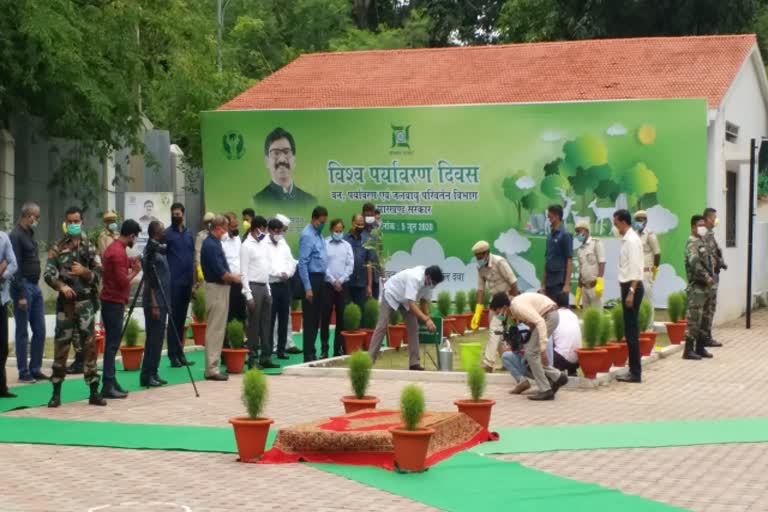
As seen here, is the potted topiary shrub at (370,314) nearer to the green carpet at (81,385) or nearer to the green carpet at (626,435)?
the green carpet at (81,385)

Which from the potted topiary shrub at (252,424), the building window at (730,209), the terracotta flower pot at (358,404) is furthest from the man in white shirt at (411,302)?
the building window at (730,209)

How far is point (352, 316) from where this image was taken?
65.4 feet

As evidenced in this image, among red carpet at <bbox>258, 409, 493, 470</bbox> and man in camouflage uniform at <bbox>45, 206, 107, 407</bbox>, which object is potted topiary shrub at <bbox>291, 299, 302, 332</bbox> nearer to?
man in camouflage uniform at <bbox>45, 206, 107, 407</bbox>

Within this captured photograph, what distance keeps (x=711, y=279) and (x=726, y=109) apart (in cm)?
756

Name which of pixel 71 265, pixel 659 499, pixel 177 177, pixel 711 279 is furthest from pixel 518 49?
pixel 659 499

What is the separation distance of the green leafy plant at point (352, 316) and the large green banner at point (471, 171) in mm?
7606

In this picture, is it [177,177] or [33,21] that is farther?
[177,177]

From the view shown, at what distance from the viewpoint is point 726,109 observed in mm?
26656

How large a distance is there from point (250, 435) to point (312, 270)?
7954mm

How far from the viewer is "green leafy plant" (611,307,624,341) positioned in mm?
18281

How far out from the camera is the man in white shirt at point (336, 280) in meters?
19.7

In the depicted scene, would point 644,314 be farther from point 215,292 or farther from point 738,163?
point 738,163

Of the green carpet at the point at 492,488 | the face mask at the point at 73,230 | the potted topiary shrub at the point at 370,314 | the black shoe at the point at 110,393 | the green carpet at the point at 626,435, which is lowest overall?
the green carpet at the point at 492,488

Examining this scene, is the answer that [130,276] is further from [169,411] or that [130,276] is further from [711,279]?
[711,279]
